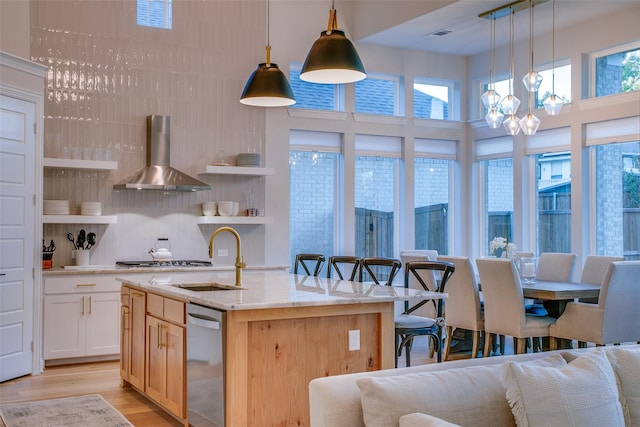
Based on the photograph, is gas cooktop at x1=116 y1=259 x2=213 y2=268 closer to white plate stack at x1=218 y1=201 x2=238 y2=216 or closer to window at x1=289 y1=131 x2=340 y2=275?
→ white plate stack at x1=218 y1=201 x2=238 y2=216

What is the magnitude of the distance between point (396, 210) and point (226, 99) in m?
2.77

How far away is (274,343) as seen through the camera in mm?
3914

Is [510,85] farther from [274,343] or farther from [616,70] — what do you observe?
[274,343]

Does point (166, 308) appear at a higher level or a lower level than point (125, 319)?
higher

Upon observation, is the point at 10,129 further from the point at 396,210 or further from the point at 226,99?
the point at 396,210

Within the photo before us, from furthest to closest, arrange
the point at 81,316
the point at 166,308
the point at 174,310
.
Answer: the point at 81,316 → the point at 166,308 → the point at 174,310

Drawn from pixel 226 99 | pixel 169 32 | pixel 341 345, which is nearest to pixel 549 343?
pixel 341 345

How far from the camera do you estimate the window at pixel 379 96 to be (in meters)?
9.15

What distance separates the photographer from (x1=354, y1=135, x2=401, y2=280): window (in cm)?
913

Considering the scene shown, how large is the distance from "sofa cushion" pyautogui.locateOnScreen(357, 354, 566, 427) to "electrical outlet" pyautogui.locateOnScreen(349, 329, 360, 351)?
1719 mm

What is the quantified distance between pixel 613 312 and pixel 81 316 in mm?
4872

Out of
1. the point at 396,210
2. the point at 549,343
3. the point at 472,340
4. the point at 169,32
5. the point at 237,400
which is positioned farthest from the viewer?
the point at 396,210

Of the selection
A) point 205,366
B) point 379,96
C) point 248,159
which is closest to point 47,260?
point 248,159

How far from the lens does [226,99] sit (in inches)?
320
